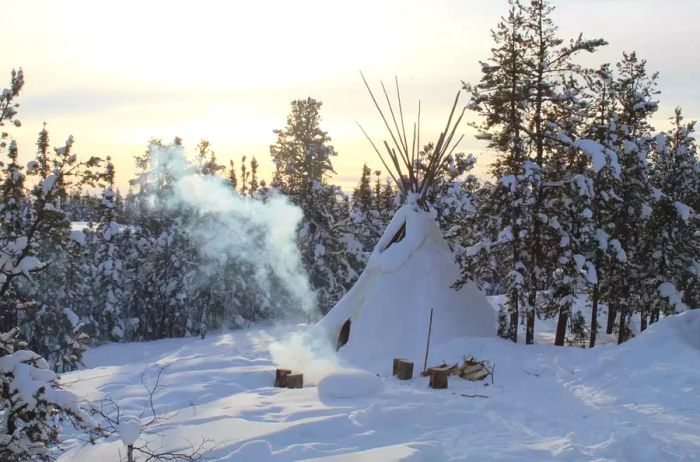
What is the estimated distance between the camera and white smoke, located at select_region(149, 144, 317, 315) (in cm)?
2916

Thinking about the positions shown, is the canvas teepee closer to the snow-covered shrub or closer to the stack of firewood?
the stack of firewood

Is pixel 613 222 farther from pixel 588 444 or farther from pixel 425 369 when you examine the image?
pixel 588 444

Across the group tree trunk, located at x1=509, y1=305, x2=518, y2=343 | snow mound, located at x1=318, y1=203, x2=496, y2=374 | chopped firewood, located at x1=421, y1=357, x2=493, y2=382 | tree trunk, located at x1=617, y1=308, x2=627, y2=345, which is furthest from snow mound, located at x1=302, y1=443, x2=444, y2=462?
tree trunk, located at x1=617, y1=308, x2=627, y2=345

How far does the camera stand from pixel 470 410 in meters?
9.00

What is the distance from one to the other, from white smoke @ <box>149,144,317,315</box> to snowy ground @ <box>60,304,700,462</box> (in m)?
15.9

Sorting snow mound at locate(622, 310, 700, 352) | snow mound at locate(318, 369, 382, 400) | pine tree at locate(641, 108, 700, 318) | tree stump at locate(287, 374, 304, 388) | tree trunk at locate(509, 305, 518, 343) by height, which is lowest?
tree stump at locate(287, 374, 304, 388)

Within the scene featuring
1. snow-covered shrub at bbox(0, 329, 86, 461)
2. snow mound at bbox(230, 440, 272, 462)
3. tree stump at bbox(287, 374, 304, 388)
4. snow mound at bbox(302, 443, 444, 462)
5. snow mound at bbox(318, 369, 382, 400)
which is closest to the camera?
snow-covered shrub at bbox(0, 329, 86, 461)

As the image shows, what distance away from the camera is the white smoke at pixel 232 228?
95.7 ft

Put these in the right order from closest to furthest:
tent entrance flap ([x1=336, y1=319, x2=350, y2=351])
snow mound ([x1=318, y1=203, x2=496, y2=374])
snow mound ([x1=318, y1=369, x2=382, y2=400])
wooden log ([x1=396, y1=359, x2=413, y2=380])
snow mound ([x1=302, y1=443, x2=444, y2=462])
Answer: snow mound ([x1=302, y1=443, x2=444, y2=462])
snow mound ([x1=318, y1=369, x2=382, y2=400])
wooden log ([x1=396, y1=359, x2=413, y2=380])
snow mound ([x1=318, y1=203, x2=496, y2=374])
tent entrance flap ([x1=336, y1=319, x2=350, y2=351])

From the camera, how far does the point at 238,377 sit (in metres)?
12.3

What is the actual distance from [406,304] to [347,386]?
4690mm

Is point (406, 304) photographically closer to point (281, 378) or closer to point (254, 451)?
point (281, 378)

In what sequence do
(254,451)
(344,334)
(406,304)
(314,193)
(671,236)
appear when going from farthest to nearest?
1. (314,193)
2. (671,236)
3. (344,334)
4. (406,304)
5. (254,451)

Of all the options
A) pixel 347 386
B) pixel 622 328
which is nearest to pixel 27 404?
pixel 347 386
